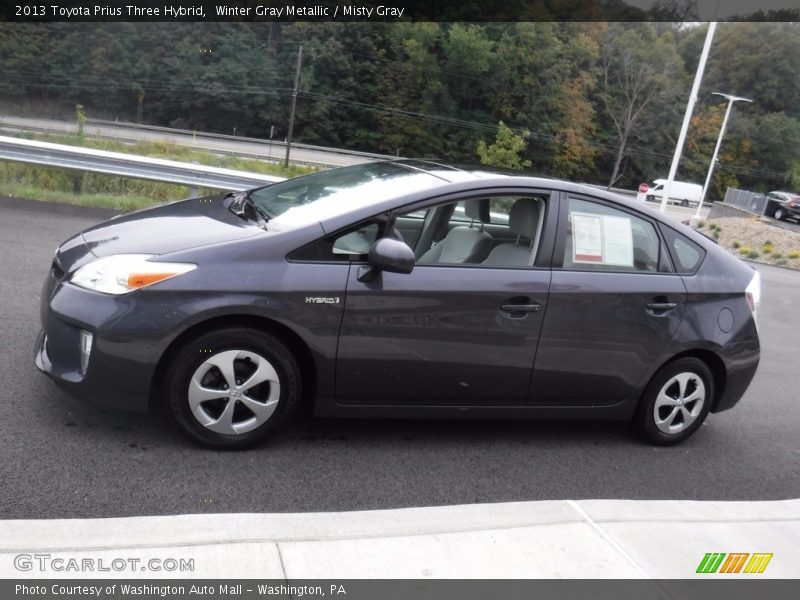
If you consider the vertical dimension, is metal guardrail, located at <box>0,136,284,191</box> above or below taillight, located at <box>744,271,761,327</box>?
below

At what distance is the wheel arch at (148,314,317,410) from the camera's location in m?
3.53

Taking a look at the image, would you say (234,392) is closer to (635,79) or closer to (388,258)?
(388,258)

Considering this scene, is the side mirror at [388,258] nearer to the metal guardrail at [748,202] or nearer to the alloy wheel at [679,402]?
the alloy wheel at [679,402]

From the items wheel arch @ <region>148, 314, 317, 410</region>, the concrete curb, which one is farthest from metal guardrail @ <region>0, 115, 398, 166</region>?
the concrete curb

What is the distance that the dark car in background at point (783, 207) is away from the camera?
45.4 metres

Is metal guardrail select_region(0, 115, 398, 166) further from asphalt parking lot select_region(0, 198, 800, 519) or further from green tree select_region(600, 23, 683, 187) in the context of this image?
asphalt parking lot select_region(0, 198, 800, 519)

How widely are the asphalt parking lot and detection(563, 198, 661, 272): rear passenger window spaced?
1131mm

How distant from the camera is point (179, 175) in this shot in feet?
34.7

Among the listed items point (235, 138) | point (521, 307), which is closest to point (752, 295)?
point (521, 307)

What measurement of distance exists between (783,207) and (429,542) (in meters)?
49.2

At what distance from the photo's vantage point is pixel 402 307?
379cm

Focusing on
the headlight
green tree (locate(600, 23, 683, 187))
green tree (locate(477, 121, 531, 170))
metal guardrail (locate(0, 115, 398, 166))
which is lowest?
metal guardrail (locate(0, 115, 398, 166))

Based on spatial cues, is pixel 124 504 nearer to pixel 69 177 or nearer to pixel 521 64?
pixel 69 177
